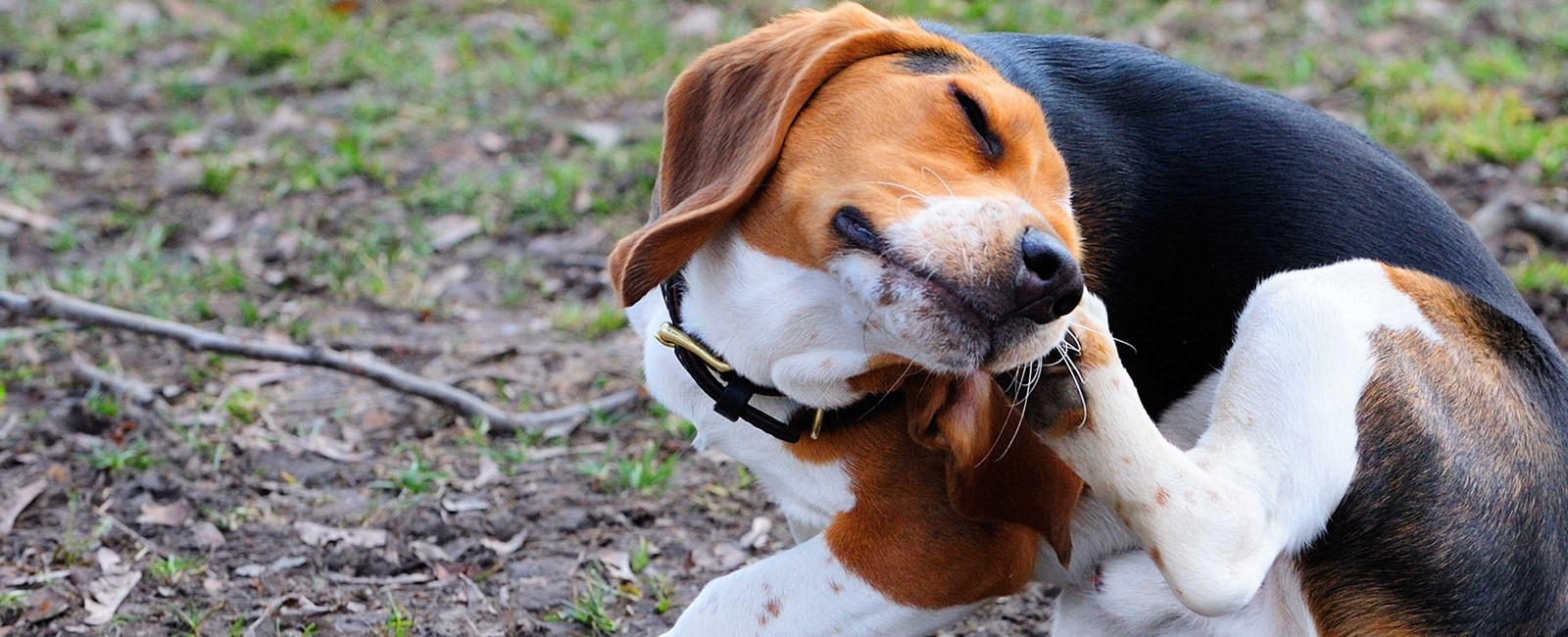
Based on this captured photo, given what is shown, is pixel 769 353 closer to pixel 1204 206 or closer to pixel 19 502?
pixel 1204 206

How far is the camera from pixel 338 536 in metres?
3.71

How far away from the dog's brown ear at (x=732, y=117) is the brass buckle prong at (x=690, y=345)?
18 cm

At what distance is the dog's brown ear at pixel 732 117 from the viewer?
262cm

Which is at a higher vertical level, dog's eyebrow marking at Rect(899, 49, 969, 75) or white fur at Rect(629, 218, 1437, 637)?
dog's eyebrow marking at Rect(899, 49, 969, 75)

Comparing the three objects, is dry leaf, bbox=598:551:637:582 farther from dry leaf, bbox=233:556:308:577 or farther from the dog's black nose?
the dog's black nose

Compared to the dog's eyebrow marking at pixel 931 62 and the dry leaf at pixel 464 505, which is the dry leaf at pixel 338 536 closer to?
the dry leaf at pixel 464 505

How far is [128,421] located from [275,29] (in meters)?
3.78

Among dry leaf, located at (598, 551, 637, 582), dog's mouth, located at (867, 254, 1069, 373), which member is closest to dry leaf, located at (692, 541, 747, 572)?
dry leaf, located at (598, 551, 637, 582)

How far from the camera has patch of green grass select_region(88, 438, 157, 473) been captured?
3.91m

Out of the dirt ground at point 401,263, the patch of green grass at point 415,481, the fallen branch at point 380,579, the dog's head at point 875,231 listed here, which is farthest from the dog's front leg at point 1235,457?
the patch of green grass at point 415,481

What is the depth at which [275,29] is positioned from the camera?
745 cm

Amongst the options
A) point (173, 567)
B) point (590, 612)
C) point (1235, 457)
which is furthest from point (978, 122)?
point (173, 567)

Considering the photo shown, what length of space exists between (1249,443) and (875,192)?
2.90ft

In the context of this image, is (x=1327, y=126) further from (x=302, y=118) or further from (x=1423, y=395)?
(x=302, y=118)
